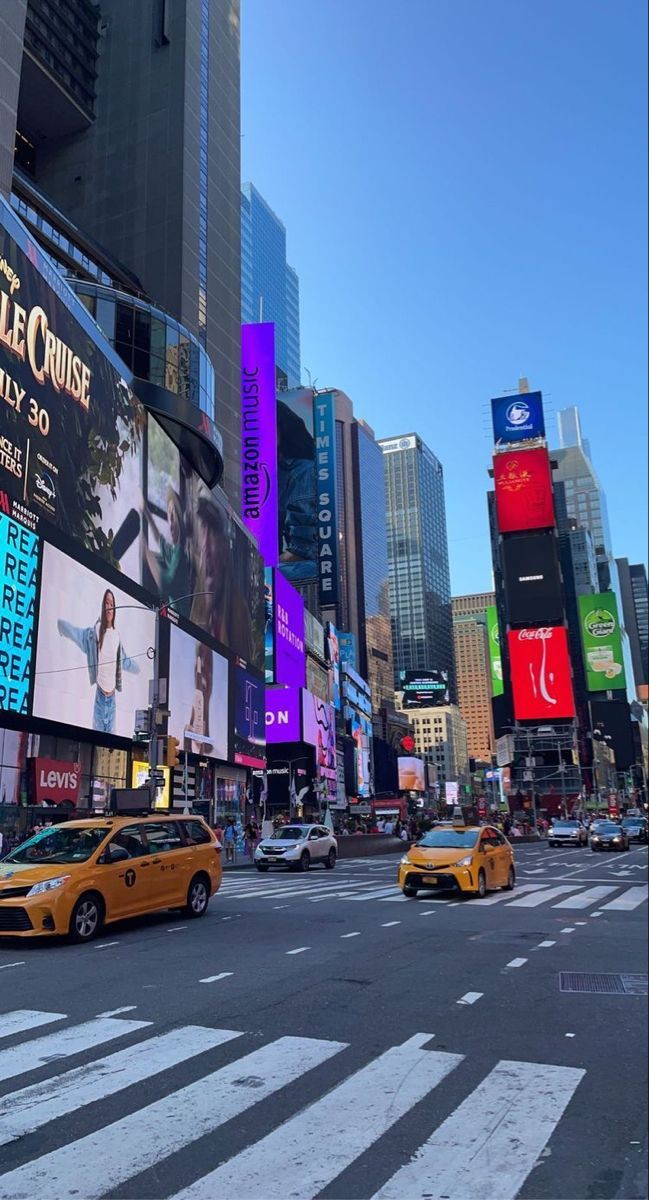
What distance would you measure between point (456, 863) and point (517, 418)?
9392 centimetres

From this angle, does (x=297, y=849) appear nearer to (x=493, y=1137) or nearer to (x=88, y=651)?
(x=88, y=651)

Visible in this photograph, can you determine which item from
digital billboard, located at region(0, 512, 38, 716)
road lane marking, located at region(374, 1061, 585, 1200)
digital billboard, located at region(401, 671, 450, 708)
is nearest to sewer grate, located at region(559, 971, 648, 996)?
road lane marking, located at region(374, 1061, 585, 1200)

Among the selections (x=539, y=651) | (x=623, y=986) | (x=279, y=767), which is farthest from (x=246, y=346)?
(x=623, y=986)

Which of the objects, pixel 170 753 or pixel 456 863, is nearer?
pixel 456 863

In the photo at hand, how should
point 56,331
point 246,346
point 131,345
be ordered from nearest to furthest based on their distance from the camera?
point 56,331, point 131,345, point 246,346

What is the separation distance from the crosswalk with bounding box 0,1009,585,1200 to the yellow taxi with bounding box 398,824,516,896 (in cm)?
942

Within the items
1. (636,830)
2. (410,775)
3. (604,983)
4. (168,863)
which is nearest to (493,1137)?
(604,983)

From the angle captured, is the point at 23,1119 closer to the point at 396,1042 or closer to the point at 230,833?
the point at 396,1042

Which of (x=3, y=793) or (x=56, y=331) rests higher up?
(x=56, y=331)

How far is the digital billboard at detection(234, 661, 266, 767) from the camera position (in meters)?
57.9

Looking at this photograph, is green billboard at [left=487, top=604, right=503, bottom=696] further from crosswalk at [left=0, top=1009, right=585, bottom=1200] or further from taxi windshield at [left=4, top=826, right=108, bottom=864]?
crosswalk at [left=0, top=1009, right=585, bottom=1200]

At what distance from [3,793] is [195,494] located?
25697 millimetres

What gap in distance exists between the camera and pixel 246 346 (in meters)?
81.8

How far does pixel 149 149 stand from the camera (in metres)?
74.6
